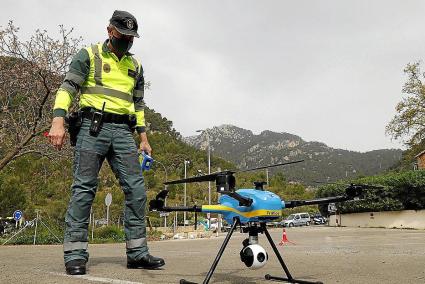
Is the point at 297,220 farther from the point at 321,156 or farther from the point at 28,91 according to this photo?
the point at 321,156

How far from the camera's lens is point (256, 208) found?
2820mm

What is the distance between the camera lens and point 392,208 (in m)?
35.1

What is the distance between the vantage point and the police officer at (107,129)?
3.85 m

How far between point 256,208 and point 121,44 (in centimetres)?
221

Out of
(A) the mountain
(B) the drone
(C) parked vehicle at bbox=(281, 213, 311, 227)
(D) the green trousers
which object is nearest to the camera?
(B) the drone

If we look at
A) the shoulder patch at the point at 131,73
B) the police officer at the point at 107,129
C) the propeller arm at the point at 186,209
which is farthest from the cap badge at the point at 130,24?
the propeller arm at the point at 186,209

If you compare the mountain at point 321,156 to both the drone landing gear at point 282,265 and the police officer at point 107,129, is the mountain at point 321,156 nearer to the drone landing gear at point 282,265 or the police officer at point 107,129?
the police officer at point 107,129

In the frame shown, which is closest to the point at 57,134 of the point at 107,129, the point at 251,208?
the point at 107,129

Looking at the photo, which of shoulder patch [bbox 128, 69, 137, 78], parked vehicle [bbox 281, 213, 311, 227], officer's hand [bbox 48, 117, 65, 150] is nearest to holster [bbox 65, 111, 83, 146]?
officer's hand [bbox 48, 117, 65, 150]

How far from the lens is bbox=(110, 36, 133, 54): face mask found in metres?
4.13

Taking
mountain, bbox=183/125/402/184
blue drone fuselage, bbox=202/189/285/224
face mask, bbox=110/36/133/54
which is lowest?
blue drone fuselage, bbox=202/189/285/224

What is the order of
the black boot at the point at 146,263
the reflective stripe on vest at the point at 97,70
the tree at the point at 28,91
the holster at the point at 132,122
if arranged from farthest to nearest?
1. the tree at the point at 28,91
2. the holster at the point at 132,122
3. the reflective stripe on vest at the point at 97,70
4. the black boot at the point at 146,263

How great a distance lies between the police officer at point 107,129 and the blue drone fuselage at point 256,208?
133 cm

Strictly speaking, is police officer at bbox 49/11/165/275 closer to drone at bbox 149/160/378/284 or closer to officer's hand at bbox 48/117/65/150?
officer's hand at bbox 48/117/65/150
